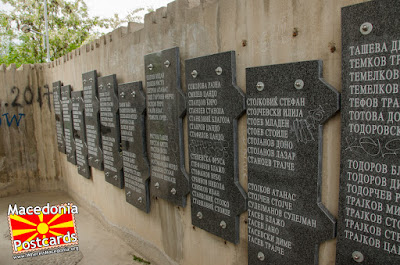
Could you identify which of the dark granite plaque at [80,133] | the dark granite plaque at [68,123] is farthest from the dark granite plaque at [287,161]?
the dark granite plaque at [68,123]

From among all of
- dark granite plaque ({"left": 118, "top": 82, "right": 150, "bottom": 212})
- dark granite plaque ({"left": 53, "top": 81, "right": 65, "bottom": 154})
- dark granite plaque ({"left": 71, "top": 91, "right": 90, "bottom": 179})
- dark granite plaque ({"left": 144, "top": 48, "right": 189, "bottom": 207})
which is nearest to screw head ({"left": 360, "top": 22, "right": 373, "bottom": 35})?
dark granite plaque ({"left": 144, "top": 48, "right": 189, "bottom": 207})

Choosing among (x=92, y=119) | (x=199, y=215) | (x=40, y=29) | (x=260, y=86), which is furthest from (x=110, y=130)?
(x=40, y=29)

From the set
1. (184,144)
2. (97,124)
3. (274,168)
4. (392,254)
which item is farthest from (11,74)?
(392,254)

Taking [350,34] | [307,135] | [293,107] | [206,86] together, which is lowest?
[307,135]

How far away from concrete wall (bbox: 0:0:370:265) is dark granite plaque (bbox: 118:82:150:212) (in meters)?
0.19

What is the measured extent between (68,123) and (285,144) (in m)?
5.34

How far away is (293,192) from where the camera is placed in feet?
6.48

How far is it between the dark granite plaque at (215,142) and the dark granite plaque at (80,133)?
3.31m

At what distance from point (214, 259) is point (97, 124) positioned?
117 inches

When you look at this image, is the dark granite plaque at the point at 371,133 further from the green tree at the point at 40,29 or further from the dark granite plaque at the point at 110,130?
the green tree at the point at 40,29

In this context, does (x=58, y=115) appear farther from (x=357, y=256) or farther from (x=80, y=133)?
(x=357, y=256)

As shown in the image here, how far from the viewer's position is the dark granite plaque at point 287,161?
5.98 feet

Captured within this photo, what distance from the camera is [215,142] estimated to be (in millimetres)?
2555

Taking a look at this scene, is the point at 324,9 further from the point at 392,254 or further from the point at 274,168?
the point at 392,254
